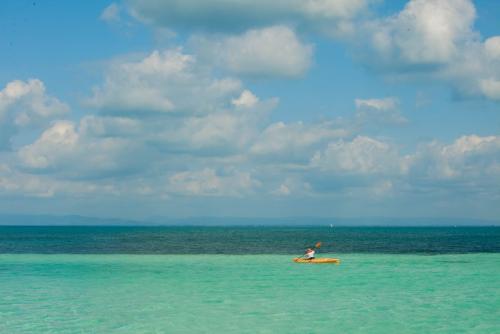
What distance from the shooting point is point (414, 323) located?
23.8 meters

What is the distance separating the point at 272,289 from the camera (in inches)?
1300

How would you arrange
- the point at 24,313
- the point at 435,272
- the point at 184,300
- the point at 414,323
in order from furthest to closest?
1. the point at 435,272
2. the point at 184,300
3. the point at 24,313
4. the point at 414,323

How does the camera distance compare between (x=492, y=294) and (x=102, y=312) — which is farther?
(x=492, y=294)

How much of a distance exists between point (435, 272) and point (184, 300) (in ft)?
72.7

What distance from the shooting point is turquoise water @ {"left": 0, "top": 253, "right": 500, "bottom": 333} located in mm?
23469

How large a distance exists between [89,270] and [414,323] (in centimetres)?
2940

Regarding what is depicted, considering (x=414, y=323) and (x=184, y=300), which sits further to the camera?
(x=184, y=300)

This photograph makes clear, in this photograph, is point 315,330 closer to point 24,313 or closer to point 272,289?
point 272,289

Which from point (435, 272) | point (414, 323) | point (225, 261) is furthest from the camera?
point (225, 261)

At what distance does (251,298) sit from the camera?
2975 cm

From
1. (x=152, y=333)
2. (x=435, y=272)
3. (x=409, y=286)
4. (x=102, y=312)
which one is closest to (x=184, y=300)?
(x=102, y=312)

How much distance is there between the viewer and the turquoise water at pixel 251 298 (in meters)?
23.5

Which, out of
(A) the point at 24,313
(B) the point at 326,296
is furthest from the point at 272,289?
(A) the point at 24,313

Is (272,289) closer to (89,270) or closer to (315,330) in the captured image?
(315,330)
